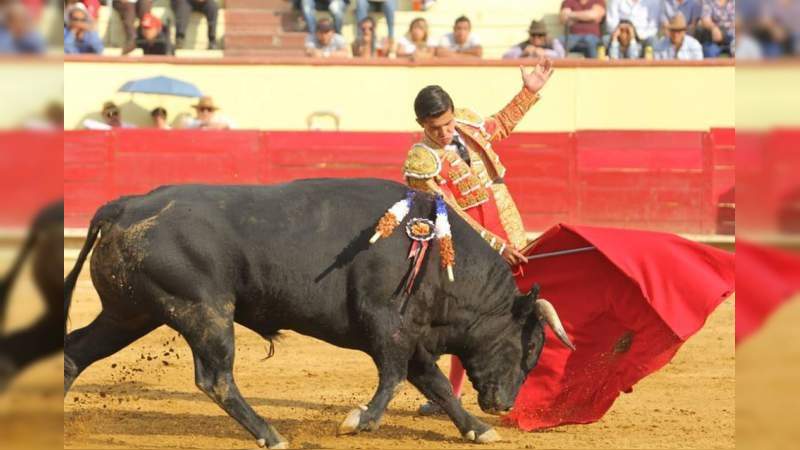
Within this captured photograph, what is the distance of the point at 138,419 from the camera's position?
525cm

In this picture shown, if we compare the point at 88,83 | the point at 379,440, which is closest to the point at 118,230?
the point at 379,440

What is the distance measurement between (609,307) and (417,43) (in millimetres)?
7746

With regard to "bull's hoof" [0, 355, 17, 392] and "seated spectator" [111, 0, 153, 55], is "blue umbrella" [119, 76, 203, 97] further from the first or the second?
"bull's hoof" [0, 355, 17, 392]

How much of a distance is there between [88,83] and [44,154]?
10880mm

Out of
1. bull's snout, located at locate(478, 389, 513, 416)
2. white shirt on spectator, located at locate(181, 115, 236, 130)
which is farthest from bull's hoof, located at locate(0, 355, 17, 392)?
white shirt on spectator, located at locate(181, 115, 236, 130)

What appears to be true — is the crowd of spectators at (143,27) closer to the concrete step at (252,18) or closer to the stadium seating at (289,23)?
the stadium seating at (289,23)

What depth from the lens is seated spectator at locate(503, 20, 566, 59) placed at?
489 inches

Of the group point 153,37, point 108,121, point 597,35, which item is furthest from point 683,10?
point 108,121

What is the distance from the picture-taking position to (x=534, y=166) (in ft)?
38.1

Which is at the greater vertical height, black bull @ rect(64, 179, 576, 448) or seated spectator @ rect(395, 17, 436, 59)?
seated spectator @ rect(395, 17, 436, 59)

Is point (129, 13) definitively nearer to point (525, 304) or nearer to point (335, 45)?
point (335, 45)

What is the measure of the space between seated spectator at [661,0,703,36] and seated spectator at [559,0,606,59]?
1.93 ft

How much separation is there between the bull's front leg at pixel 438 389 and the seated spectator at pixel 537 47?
8064 mm

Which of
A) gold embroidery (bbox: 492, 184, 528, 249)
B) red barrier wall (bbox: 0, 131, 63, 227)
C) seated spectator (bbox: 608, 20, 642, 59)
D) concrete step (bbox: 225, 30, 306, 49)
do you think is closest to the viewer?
red barrier wall (bbox: 0, 131, 63, 227)
